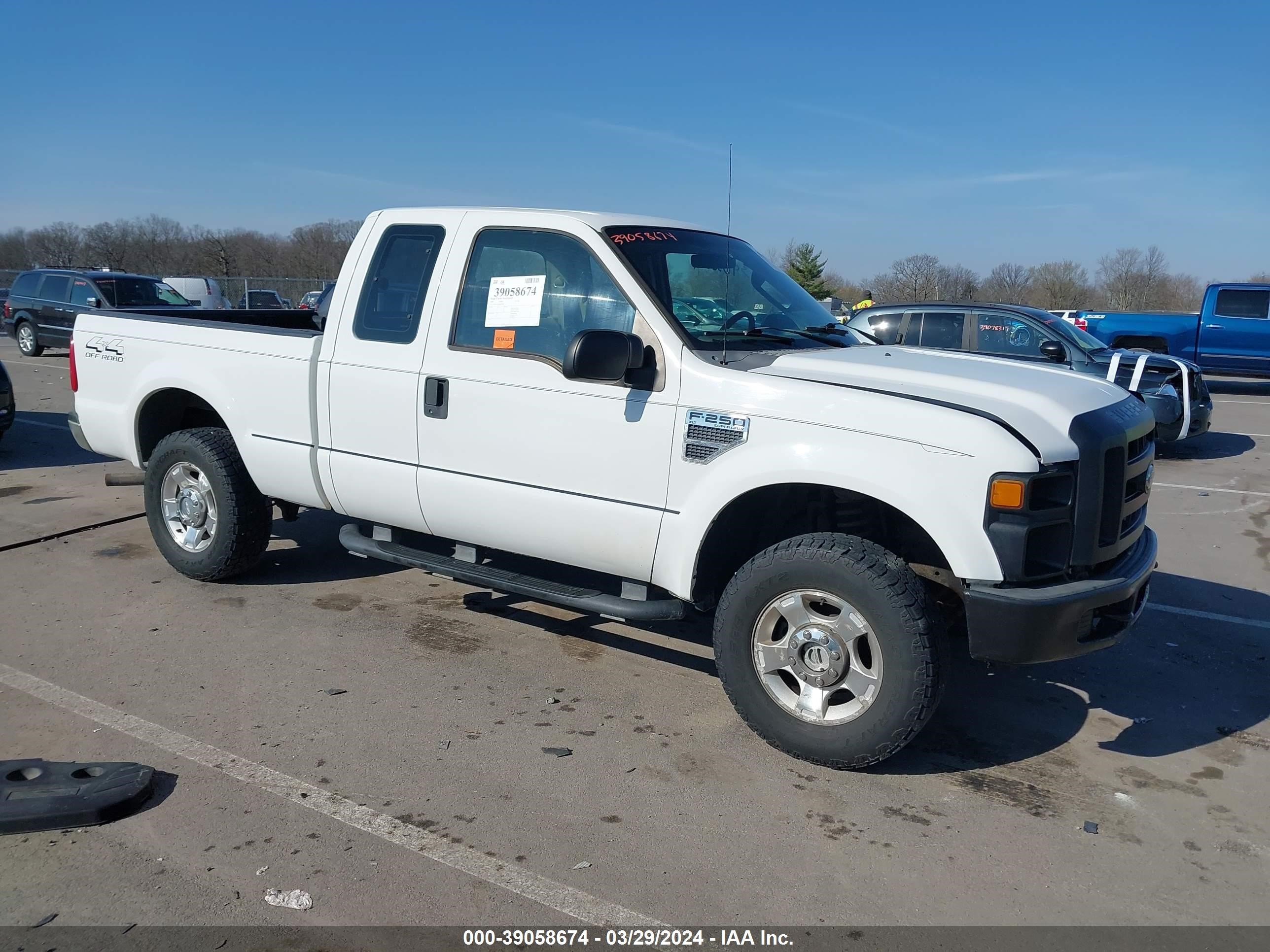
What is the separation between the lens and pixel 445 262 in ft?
16.1

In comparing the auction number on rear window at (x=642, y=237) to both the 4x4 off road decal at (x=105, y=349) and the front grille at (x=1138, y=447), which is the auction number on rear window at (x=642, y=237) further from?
the 4x4 off road decal at (x=105, y=349)

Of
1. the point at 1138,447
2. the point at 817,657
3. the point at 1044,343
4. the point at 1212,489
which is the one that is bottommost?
the point at 1212,489

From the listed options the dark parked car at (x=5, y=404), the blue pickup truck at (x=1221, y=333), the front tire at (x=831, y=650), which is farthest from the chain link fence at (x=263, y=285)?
the front tire at (x=831, y=650)

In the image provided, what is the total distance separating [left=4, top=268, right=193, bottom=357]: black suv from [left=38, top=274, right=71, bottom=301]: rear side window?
10 mm

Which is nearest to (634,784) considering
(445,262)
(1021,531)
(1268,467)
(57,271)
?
(1021,531)

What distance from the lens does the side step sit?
435cm

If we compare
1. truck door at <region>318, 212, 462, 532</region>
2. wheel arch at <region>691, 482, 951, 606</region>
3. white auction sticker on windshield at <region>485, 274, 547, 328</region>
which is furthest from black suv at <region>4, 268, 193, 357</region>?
wheel arch at <region>691, 482, 951, 606</region>

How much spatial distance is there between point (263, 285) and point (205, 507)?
40130 millimetres

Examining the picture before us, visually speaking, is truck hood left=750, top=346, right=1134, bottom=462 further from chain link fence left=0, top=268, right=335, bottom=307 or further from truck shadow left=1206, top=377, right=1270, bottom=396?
chain link fence left=0, top=268, right=335, bottom=307

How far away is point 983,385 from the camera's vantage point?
3980 mm

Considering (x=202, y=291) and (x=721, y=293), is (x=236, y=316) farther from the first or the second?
(x=202, y=291)

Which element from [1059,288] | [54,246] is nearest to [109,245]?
[54,246]

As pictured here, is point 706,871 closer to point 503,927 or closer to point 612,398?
point 503,927

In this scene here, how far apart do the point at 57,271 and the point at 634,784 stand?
21591 mm
